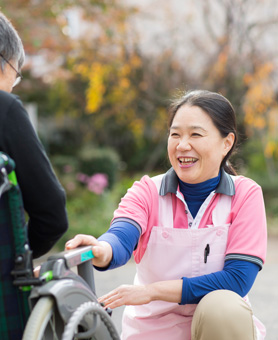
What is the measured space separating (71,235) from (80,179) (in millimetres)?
2052

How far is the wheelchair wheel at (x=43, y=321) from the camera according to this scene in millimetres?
1331

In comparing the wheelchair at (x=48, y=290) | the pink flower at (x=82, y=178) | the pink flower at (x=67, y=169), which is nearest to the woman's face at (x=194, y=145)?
the wheelchair at (x=48, y=290)

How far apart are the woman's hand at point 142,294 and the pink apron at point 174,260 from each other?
153mm

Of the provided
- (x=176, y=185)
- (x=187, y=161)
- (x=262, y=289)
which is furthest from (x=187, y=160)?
(x=262, y=289)

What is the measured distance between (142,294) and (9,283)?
1.90 feet

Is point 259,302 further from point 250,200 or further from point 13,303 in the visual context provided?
point 13,303

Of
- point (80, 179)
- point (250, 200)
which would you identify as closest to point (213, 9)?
point (80, 179)

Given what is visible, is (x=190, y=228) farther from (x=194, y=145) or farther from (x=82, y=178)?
(x=82, y=178)

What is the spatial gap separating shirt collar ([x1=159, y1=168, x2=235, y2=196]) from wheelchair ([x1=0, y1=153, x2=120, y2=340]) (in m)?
0.66

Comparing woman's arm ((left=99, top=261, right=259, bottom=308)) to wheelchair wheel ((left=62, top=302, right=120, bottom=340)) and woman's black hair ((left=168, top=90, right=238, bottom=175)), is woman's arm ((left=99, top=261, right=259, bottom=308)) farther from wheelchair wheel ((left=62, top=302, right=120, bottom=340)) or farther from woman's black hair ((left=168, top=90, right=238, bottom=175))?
woman's black hair ((left=168, top=90, right=238, bottom=175))

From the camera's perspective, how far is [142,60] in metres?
9.71

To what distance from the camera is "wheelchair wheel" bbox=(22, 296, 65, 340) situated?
133cm

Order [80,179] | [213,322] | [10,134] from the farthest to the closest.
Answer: [80,179]
[213,322]
[10,134]

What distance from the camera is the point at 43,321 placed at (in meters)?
1.36
